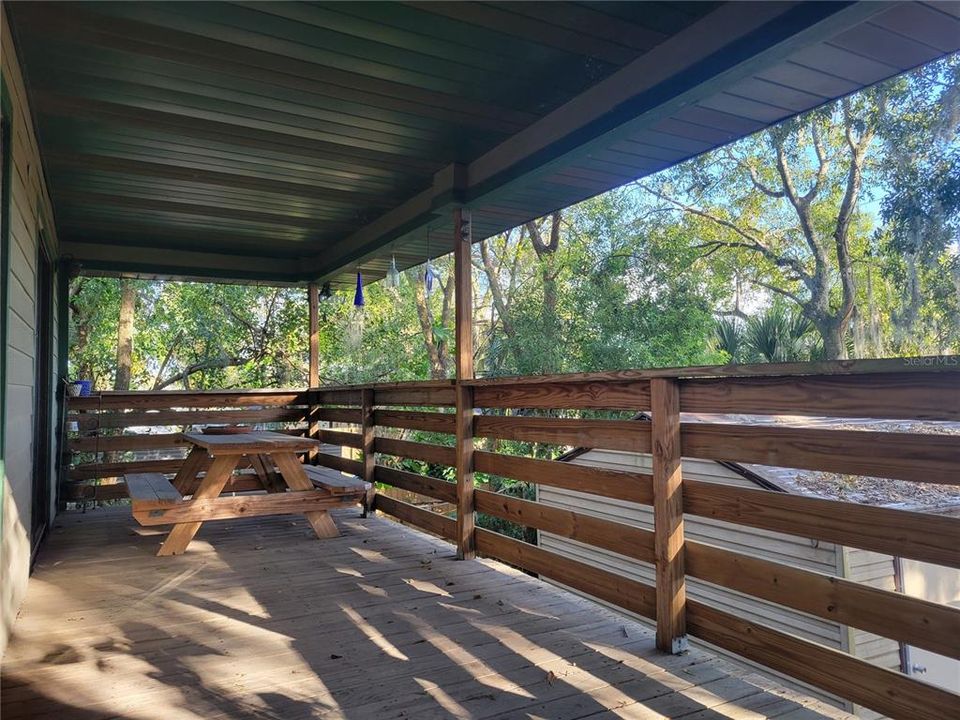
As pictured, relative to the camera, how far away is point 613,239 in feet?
36.3

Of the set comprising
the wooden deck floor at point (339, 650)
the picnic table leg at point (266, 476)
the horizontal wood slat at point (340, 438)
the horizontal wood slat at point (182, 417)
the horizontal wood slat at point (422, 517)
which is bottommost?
the wooden deck floor at point (339, 650)

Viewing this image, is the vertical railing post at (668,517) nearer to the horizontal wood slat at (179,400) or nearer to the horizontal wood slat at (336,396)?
the horizontal wood slat at (336,396)

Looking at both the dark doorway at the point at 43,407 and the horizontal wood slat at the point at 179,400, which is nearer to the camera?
the dark doorway at the point at 43,407

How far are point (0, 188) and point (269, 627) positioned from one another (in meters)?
1.92

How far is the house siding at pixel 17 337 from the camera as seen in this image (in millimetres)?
2404

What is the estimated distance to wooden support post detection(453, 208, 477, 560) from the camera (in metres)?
3.75

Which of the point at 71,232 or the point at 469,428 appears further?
the point at 71,232

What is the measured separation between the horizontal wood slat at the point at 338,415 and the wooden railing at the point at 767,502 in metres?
2.59

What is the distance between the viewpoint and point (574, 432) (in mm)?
2922

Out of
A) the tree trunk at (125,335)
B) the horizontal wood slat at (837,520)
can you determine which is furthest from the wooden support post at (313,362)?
the tree trunk at (125,335)

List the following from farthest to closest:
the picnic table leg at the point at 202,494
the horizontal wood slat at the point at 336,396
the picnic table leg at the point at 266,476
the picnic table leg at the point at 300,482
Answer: the horizontal wood slat at the point at 336,396, the picnic table leg at the point at 266,476, the picnic table leg at the point at 300,482, the picnic table leg at the point at 202,494

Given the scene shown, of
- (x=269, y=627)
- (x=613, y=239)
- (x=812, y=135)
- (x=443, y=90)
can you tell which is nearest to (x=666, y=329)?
(x=613, y=239)

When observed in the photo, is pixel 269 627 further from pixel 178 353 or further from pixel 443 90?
pixel 178 353

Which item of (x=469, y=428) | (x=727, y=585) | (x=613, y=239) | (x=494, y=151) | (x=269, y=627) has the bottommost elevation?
(x=269, y=627)
